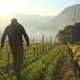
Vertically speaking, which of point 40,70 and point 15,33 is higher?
point 15,33

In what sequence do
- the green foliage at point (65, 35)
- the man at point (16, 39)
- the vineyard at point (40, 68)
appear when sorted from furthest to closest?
the green foliage at point (65, 35) → the vineyard at point (40, 68) → the man at point (16, 39)

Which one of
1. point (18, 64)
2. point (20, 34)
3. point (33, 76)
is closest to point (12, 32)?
point (20, 34)

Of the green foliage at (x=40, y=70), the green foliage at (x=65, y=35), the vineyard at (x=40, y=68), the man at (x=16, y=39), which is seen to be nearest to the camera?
the man at (x=16, y=39)

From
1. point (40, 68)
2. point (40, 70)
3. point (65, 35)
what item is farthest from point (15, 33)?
point (65, 35)

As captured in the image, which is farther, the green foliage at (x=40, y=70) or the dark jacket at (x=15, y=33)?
the green foliage at (x=40, y=70)

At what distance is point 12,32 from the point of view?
12.5 m

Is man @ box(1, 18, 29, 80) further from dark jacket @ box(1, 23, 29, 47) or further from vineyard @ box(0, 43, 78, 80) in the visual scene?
vineyard @ box(0, 43, 78, 80)

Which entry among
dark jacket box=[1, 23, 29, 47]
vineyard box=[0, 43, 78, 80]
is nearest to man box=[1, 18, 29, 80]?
dark jacket box=[1, 23, 29, 47]

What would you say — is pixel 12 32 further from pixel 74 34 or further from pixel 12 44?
pixel 74 34

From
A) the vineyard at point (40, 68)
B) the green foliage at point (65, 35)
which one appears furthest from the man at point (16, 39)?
the green foliage at point (65, 35)

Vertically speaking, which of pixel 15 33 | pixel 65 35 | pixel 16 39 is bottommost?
pixel 16 39

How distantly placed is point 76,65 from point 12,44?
3.02 meters

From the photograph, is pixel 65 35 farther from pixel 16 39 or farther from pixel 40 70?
pixel 16 39

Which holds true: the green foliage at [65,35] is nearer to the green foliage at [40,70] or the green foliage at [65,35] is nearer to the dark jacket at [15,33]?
the green foliage at [40,70]
